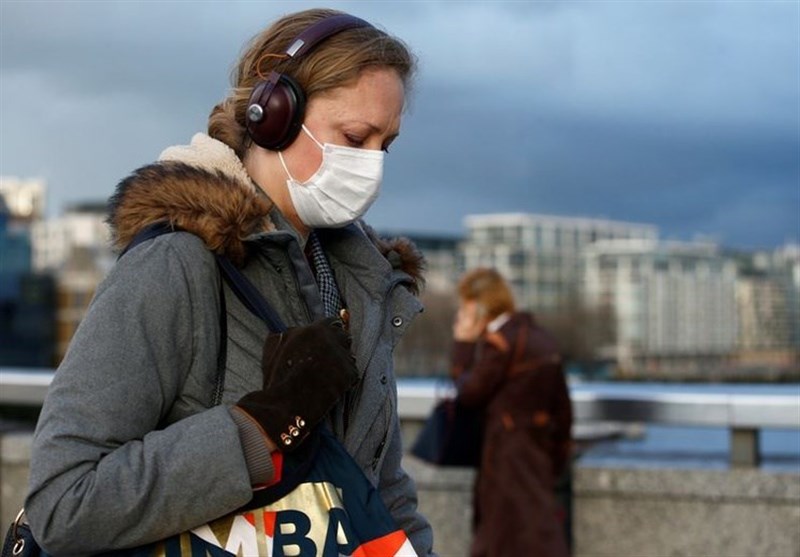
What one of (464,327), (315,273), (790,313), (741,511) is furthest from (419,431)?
(315,273)

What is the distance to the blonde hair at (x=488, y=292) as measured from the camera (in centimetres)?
684

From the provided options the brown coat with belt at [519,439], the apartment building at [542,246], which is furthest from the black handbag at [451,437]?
the apartment building at [542,246]

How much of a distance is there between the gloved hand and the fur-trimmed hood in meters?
0.18

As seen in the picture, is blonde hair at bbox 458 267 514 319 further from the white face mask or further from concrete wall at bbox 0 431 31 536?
the white face mask

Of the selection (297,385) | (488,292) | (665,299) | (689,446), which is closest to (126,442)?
(297,385)

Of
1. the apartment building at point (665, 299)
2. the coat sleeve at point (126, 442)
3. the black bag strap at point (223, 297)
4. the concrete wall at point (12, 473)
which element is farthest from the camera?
the apartment building at point (665, 299)

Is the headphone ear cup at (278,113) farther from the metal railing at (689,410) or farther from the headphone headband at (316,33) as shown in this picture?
the metal railing at (689,410)

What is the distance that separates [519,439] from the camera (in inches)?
258

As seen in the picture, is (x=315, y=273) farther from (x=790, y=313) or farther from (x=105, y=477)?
(x=790, y=313)

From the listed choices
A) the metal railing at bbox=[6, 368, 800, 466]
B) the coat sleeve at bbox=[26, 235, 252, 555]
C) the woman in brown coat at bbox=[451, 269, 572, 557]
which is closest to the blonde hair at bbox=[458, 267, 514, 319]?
the woman in brown coat at bbox=[451, 269, 572, 557]

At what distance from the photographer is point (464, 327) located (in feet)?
22.5

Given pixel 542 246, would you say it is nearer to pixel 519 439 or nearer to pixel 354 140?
pixel 519 439

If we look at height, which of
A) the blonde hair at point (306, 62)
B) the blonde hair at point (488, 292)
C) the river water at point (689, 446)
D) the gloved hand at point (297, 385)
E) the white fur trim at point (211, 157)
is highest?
the blonde hair at point (306, 62)

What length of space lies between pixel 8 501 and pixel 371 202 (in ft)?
18.4
